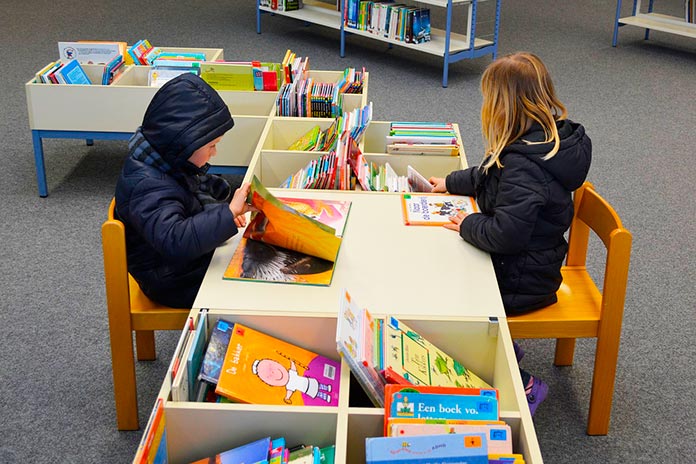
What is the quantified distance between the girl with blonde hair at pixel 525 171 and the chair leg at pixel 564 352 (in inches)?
23.4

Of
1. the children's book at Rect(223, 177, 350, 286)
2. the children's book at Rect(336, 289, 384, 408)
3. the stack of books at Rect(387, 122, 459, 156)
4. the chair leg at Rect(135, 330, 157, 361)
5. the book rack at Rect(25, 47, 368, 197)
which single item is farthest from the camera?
the book rack at Rect(25, 47, 368, 197)

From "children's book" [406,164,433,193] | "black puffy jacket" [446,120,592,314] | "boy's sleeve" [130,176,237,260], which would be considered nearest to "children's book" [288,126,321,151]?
"children's book" [406,164,433,193]

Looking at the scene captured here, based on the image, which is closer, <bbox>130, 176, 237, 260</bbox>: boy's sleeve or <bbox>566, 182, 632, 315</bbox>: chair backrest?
<bbox>130, 176, 237, 260</bbox>: boy's sleeve

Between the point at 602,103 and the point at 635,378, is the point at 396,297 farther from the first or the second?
the point at 602,103

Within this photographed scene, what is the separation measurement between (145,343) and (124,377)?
0.48 meters

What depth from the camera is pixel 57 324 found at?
3238mm

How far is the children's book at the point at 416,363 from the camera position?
1.94m

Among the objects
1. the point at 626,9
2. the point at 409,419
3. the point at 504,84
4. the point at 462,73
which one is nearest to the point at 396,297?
the point at 409,419

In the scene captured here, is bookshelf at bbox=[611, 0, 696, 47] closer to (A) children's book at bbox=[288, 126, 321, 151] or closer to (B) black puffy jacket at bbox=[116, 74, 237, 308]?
(A) children's book at bbox=[288, 126, 321, 151]

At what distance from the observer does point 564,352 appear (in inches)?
119

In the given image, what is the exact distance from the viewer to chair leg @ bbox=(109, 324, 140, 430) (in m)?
2.48

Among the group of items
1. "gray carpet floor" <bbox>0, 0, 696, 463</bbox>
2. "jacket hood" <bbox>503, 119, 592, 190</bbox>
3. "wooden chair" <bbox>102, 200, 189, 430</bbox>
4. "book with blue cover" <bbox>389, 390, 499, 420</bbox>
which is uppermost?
"jacket hood" <bbox>503, 119, 592, 190</bbox>

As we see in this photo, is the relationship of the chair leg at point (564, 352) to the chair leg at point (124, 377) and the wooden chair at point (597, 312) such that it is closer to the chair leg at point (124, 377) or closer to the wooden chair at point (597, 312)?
the wooden chair at point (597, 312)

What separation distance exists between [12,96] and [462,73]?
11.1ft
